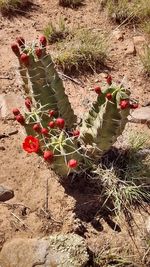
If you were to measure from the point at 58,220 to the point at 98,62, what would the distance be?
2197 millimetres

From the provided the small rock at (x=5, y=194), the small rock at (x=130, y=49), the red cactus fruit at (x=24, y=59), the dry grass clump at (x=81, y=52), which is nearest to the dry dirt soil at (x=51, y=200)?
the small rock at (x=5, y=194)

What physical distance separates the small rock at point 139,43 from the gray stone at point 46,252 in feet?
8.96

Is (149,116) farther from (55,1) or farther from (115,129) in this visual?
(55,1)

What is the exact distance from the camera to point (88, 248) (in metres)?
3.78

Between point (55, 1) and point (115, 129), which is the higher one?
point (55, 1)

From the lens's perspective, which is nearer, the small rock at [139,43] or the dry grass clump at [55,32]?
the dry grass clump at [55,32]

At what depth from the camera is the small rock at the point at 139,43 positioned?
5.75m

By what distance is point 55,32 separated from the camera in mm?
5660

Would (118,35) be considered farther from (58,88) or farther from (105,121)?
(105,121)

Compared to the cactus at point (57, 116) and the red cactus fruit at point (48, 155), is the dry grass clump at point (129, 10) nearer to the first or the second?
the cactus at point (57, 116)

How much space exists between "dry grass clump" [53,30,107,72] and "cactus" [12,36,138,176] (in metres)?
1.21

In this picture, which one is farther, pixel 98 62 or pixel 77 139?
pixel 98 62

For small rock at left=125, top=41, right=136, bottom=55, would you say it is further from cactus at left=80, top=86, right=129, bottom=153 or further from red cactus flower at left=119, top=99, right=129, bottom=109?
red cactus flower at left=119, top=99, right=129, bottom=109

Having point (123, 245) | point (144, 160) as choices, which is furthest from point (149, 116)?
point (123, 245)
